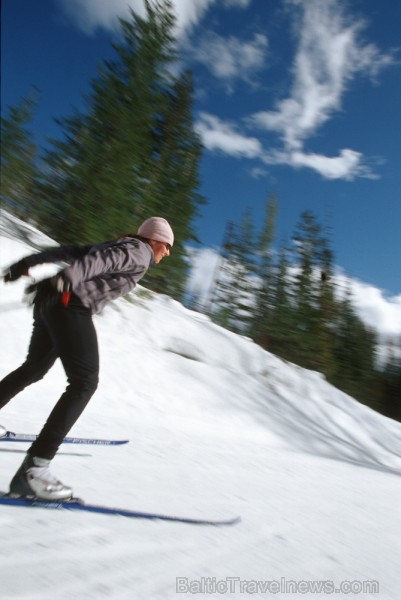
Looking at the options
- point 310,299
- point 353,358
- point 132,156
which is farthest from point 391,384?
point 132,156

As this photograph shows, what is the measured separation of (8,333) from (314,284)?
2274 centimetres

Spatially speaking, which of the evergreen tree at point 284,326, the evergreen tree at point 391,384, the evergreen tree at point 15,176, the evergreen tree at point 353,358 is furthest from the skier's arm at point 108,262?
the evergreen tree at point 391,384

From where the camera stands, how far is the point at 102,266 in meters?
2.12

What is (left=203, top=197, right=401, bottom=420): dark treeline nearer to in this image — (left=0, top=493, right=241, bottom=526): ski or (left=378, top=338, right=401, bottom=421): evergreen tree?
(left=378, top=338, right=401, bottom=421): evergreen tree

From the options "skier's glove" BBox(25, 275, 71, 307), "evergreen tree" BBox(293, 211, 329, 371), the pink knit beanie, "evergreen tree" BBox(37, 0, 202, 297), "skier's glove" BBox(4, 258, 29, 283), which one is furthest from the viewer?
"evergreen tree" BBox(293, 211, 329, 371)

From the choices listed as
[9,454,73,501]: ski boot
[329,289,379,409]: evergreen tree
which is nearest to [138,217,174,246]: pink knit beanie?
[9,454,73,501]: ski boot

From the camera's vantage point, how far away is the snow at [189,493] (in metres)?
1.79

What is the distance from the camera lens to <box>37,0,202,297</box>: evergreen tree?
12.7 meters

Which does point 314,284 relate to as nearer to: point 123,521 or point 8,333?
point 8,333

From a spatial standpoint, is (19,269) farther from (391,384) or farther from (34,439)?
(391,384)

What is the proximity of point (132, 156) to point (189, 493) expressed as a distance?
40.6ft

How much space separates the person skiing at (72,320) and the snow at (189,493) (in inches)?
7.2

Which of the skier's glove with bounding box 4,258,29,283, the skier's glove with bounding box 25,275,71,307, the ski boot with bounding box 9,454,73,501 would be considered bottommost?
the ski boot with bounding box 9,454,73,501

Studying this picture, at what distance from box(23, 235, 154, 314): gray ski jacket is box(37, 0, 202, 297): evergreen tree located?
31.9ft
